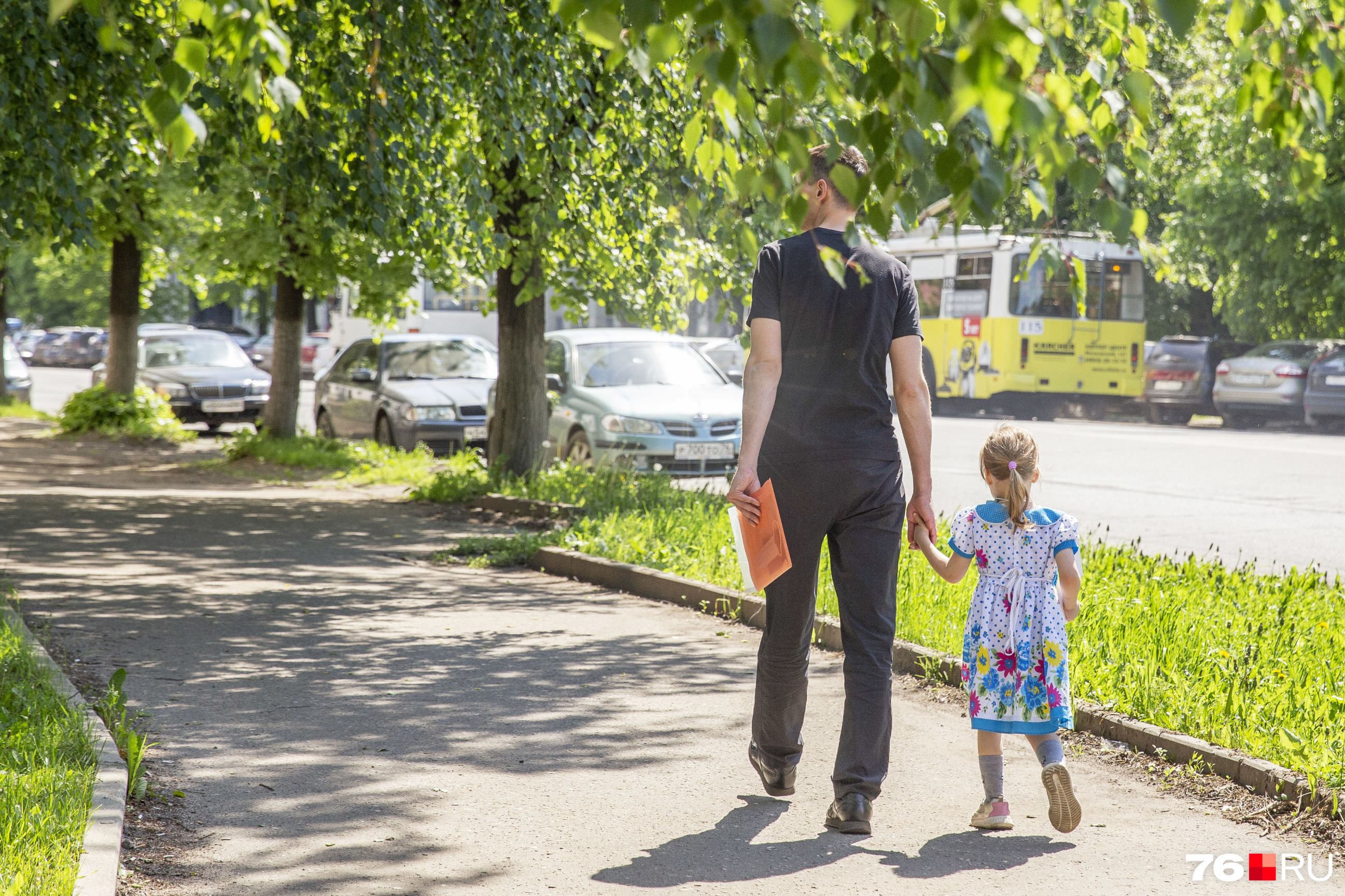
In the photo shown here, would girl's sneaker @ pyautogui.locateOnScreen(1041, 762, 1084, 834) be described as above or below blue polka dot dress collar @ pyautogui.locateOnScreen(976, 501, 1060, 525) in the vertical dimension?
below

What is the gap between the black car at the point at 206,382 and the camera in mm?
22906

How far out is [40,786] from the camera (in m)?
4.09

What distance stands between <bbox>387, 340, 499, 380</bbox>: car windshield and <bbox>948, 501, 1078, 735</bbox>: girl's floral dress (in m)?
13.8

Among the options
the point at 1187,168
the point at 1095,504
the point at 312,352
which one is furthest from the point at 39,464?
the point at 312,352

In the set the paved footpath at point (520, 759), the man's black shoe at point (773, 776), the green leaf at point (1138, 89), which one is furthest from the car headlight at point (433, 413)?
the green leaf at point (1138, 89)

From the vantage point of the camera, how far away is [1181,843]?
13.8 feet

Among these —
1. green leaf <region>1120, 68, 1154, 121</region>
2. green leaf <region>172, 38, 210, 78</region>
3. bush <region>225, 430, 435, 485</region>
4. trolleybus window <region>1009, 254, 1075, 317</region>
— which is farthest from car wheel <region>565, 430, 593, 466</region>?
trolleybus window <region>1009, 254, 1075, 317</region>

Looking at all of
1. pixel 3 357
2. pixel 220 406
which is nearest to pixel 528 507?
pixel 220 406

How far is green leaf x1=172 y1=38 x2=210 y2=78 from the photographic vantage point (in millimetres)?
2430

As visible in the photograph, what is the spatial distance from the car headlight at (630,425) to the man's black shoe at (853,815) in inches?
370

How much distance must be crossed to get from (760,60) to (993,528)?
2455 mm

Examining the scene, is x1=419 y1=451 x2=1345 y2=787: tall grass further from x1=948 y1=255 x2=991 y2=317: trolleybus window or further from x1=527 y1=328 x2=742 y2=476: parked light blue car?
x1=948 y1=255 x2=991 y2=317: trolleybus window

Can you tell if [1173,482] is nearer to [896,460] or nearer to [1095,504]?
[1095,504]

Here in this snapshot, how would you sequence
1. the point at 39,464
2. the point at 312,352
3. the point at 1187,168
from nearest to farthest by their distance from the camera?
1. the point at 39,464
2. the point at 1187,168
3. the point at 312,352
